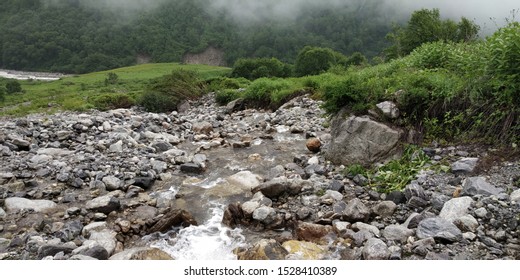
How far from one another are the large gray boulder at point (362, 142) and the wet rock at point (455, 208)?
2344 millimetres

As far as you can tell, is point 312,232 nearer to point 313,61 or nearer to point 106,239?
point 106,239

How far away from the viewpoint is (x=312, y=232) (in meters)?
5.61

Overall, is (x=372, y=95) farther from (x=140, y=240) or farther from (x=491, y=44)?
(x=140, y=240)

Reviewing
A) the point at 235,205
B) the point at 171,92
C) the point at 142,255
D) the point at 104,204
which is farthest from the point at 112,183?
the point at 171,92

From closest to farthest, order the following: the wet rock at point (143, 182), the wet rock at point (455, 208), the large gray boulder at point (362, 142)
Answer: the wet rock at point (455, 208) < the large gray boulder at point (362, 142) < the wet rock at point (143, 182)

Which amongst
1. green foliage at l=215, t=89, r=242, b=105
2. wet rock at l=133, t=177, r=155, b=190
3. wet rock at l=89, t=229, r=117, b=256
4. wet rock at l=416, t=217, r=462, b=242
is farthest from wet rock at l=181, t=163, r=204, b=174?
green foliage at l=215, t=89, r=242, b=105

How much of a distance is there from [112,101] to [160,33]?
145m

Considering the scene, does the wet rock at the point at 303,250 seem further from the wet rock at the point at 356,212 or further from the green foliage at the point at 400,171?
the green foliage at the point at 400,171

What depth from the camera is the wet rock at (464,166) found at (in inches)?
238

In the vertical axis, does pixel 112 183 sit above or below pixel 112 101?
above

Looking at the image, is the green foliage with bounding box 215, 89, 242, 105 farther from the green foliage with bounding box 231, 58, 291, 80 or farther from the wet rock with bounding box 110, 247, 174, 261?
the green foliage with bounding box 231, 58, 291, 80

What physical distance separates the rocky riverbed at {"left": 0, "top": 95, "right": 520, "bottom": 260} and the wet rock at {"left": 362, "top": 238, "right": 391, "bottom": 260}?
0.05 ft

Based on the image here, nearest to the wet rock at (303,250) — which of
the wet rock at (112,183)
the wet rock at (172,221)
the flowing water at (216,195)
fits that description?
the flowing water at (216,195)

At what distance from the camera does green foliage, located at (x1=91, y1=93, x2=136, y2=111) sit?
21.9 meters
